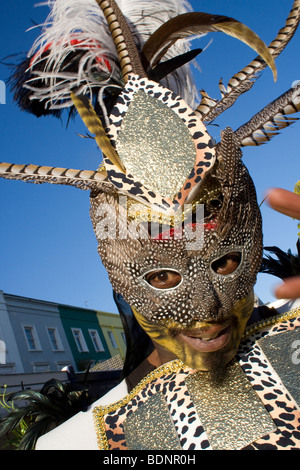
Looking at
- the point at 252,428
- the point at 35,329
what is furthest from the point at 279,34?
the point at 35,329

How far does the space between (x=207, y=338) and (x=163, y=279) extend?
1.03 feet

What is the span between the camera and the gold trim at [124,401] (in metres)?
2.37

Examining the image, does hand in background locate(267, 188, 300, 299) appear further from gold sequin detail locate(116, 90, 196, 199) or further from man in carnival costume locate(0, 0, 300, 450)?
gold sequin detail locate(116, 90, 196, 199)

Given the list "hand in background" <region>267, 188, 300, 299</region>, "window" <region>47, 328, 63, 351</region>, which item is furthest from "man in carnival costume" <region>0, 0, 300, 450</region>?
"window" <region>47, 328, 63, 351</region>

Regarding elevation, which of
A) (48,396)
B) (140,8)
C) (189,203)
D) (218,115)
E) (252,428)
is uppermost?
(140,8)

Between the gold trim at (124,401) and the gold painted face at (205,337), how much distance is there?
0.24 metres

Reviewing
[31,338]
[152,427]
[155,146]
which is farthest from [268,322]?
[31,338]

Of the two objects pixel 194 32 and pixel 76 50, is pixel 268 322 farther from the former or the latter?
pixel 76 50

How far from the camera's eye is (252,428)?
204 centimetres

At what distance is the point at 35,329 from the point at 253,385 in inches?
296

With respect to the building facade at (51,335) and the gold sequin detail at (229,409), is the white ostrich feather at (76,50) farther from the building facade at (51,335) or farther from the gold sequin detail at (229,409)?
the building facade at (51,335)

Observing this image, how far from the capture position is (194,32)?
2.52 metres

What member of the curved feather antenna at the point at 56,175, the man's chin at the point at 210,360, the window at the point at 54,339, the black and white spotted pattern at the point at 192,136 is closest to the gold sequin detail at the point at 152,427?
the man's chin at the point at 210,360
